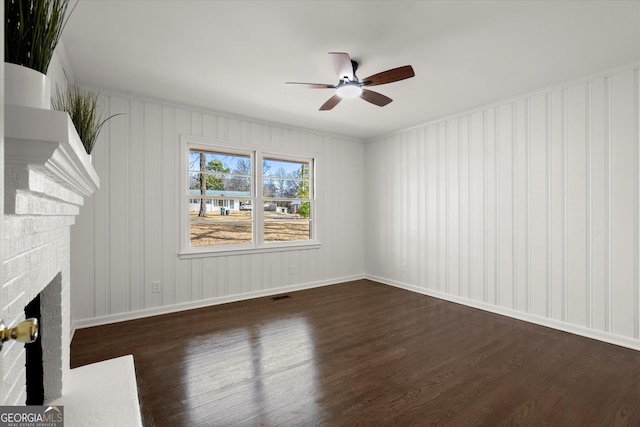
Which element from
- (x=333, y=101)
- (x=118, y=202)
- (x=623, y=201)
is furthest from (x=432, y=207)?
(x=118, y=202)

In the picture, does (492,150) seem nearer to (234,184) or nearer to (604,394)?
(604,394)

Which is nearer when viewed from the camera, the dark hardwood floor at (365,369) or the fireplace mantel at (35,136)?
the fireplace mantel at (35,136)

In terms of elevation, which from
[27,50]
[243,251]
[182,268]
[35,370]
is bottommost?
[35,370]

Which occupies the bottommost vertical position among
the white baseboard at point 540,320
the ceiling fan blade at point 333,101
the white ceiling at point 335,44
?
→ the white baseboard at point 540,320

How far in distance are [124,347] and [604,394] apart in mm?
3755

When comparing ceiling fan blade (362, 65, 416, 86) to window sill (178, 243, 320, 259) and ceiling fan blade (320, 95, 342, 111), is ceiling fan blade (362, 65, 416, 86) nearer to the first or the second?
ceiling fan blade (320, 95, 342, 111)

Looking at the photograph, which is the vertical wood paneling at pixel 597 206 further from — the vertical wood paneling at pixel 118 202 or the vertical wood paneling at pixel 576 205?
the vertical wood paneling at pixel 118 202

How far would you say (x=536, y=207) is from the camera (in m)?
3.47

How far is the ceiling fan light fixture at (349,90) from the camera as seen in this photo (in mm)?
2750

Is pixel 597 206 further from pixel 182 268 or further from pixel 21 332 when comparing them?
pixel 182 268

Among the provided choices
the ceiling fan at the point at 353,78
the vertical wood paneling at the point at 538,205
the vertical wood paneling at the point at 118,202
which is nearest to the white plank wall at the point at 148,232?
the vertical wood paneling at the point at 118,202

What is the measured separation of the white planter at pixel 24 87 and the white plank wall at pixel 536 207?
410 cm

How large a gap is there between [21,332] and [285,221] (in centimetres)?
436

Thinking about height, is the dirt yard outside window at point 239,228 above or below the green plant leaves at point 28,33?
below
